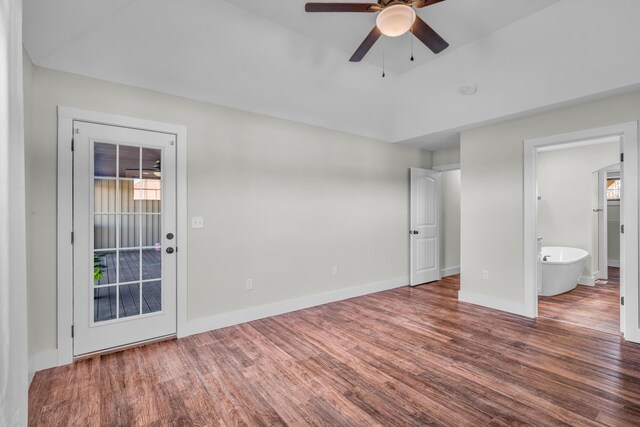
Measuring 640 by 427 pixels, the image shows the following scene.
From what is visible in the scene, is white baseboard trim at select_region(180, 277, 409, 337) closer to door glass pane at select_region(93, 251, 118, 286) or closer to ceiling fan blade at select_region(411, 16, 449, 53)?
door glass pane at select_region(93, 251, 118, 286)

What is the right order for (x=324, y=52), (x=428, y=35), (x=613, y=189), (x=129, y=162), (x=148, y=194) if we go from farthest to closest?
(x=613, y=189) < (x=324, y=52) < (x=148, y=194) < (x=129, y=162) < (x=428, y=35)

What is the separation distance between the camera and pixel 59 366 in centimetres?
261

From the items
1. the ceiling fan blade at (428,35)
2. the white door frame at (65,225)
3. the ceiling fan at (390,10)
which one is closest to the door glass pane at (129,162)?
the white door frame at (65,225)

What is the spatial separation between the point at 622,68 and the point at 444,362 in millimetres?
3199

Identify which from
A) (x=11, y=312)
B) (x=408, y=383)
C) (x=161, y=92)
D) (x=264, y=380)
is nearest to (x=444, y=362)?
(x=408, y=383)

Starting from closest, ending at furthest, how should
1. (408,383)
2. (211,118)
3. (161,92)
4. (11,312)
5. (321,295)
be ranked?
(11,312) → (408,383) → (161,92) → (211,118) → (321,295)

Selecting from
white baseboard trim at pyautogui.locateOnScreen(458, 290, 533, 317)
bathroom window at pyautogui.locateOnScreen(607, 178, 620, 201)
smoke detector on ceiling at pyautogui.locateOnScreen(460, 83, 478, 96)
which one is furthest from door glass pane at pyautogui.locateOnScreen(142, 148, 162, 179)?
bathroom window at pyautogui.locateOnScreen(607, 178, 620, 201)

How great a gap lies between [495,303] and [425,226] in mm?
1800

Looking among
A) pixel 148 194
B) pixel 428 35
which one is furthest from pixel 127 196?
pixel 428 35

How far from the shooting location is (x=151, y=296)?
3.12 metres

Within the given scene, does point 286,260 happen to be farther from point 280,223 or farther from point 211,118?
point 211,118

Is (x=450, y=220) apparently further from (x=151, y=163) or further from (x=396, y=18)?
(x=151, y=163)

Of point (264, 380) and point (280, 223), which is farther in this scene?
point (280, 223)

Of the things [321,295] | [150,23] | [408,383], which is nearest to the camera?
[408,383]
